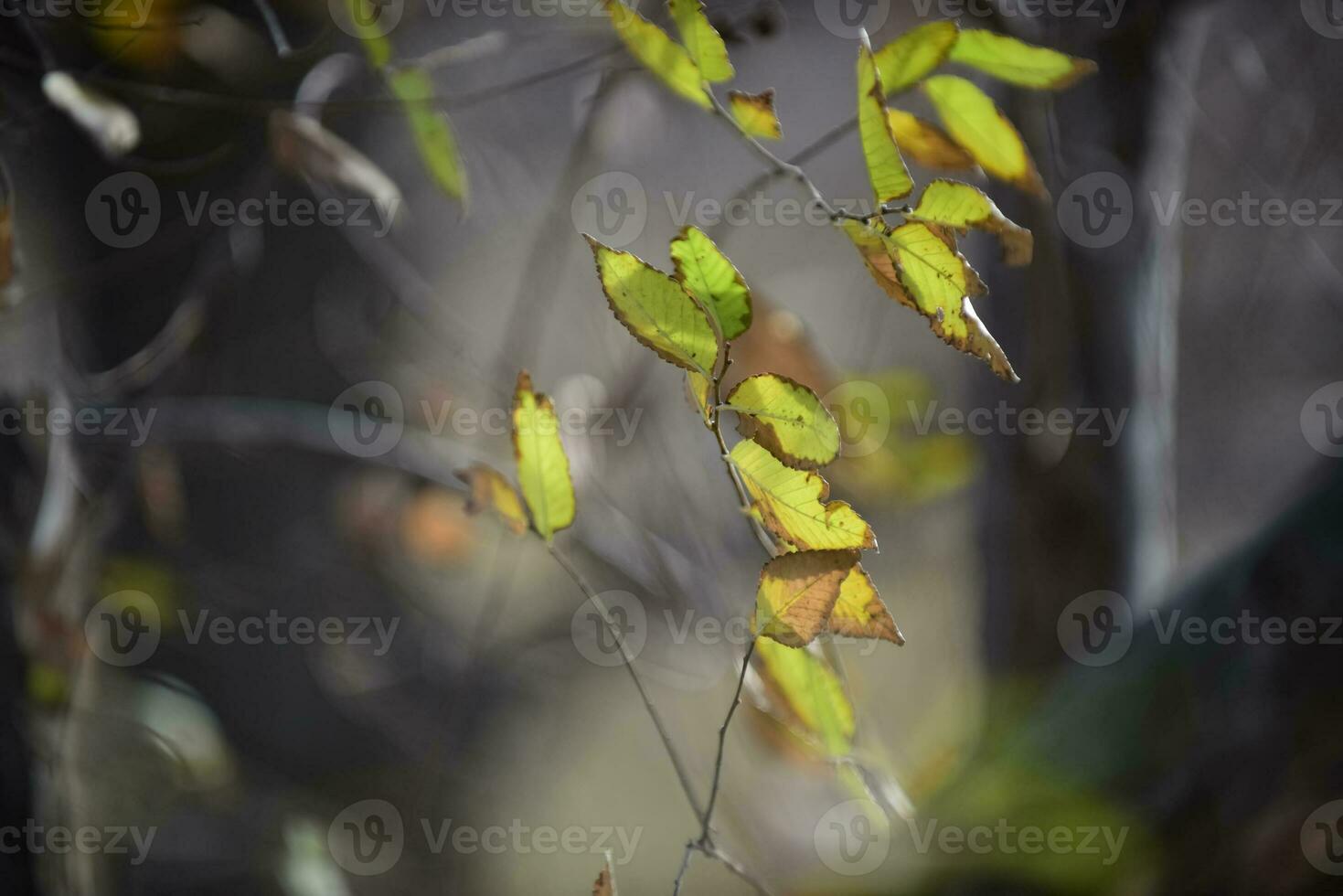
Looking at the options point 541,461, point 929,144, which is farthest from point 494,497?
point 929,144

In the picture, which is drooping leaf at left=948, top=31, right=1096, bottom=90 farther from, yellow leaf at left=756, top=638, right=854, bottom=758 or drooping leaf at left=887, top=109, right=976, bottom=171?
yellow leaf at left=756, top=638, right=854, bottom=758

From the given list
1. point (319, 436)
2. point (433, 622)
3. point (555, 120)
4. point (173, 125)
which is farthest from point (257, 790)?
point (555, 120)

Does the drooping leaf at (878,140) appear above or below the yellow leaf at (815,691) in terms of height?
above

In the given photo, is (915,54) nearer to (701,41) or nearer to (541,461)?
(701,41)

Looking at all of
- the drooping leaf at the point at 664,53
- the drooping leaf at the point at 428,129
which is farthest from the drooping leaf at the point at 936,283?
the drooping leaf at the point at 428,129

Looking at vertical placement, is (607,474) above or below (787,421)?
above

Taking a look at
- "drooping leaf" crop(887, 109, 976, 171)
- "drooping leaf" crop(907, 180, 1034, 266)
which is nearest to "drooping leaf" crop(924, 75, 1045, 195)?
"drooping leaf" crop(887, 109, 976, 171)

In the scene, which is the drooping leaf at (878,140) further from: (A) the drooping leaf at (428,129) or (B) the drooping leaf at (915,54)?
(A) the drooping leaf at (428,129)
